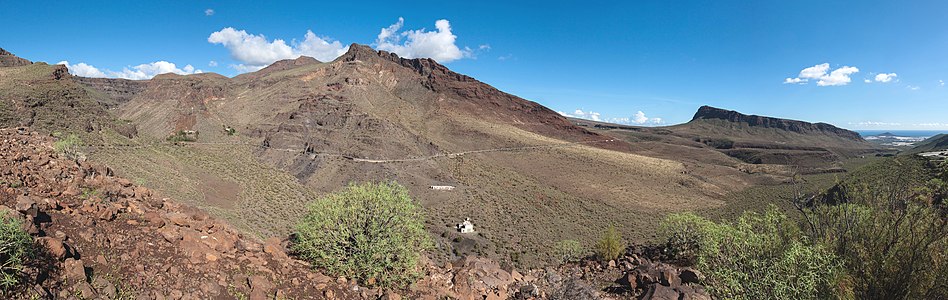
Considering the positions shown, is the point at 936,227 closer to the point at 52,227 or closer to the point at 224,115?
the point at 52,227

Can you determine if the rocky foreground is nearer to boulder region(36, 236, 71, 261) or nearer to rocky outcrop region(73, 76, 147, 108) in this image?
boulder region(36, 236, 71, 261)

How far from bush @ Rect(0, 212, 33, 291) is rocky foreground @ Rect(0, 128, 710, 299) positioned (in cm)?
23

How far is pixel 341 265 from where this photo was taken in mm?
12469

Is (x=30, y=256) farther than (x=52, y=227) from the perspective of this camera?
No

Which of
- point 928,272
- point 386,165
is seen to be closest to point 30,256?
point 928,272

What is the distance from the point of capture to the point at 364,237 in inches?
525

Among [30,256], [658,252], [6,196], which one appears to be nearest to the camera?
[30,256]

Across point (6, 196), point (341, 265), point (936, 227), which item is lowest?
point (341, 265)

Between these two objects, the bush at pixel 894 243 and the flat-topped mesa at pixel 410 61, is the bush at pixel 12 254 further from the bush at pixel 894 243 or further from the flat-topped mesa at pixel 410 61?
the flat-topped mesa at pixel 410 61

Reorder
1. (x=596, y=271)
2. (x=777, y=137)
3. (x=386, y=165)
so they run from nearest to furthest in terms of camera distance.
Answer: (x=596, y=271), (x=386, y=165), (x=777, y=137)

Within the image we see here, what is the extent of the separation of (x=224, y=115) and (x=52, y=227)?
259 ft

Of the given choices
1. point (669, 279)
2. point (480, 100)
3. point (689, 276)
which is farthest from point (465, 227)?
point (480, 100)

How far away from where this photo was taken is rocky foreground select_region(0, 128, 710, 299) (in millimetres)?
7633

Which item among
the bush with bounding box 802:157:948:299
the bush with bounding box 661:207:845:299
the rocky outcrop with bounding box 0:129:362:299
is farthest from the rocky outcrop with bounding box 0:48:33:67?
the bush with bounding box 802:157:948:299
